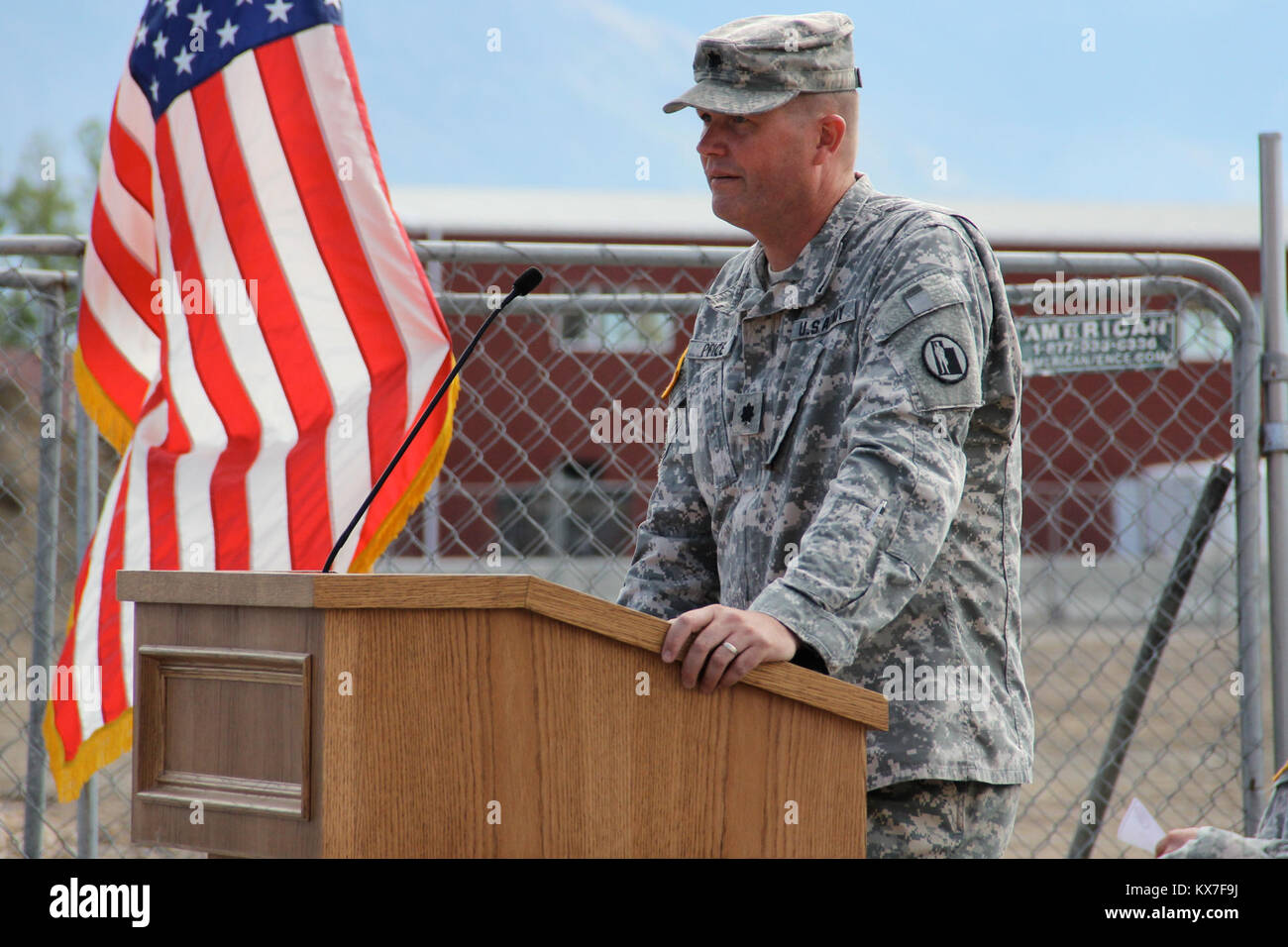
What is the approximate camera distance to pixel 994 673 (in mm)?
2008

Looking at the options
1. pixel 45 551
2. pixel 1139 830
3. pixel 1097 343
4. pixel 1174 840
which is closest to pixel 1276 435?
pixel 1097 343

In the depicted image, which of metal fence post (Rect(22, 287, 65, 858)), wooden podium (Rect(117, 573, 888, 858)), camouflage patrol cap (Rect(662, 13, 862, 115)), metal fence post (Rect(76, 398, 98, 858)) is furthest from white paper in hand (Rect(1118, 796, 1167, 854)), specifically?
metal fence post (Rect(22, 287, 65, 858))

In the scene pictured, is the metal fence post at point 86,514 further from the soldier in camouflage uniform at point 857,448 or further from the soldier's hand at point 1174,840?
the soldier's hand at point 1174,840

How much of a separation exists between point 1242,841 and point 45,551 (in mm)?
3189

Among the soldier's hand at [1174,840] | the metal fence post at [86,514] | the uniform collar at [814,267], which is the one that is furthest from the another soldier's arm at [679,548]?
the metal fence post at [86,514]

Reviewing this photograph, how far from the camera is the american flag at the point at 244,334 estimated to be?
3.29m

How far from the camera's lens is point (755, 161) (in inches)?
81.9

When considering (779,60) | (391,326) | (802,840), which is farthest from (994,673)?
(391,326)

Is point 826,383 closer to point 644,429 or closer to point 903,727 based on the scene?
point 903,727

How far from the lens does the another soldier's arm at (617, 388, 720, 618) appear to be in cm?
231

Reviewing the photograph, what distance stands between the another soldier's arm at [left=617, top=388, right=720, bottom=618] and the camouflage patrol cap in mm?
624

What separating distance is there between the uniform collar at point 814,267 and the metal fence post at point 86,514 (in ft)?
7.30

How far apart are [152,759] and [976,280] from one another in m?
1.40
